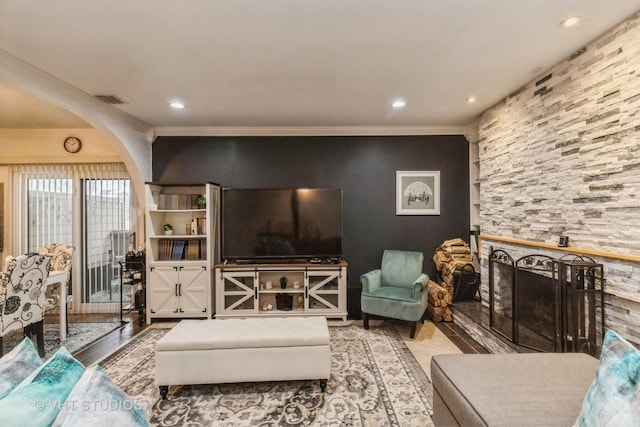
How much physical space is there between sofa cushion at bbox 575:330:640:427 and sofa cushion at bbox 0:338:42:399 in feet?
5.96

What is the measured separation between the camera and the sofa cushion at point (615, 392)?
959 millimetres

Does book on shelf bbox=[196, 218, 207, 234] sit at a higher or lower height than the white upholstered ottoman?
higher

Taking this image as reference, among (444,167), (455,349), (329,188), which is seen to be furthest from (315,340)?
(444,167)

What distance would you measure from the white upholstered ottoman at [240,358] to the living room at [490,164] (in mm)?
1983

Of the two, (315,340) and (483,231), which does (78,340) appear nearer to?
(315,340)

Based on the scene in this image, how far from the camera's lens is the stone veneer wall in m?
2.02

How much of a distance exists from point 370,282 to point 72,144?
4421 millimetres

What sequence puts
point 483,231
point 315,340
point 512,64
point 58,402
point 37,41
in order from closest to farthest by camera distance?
1. point 58,402
2. point 37,41
3. point 315,340
4. point 512,64
5. point 483,231

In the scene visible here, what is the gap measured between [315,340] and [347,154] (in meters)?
2.78

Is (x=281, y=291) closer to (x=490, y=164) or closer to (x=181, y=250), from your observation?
(x=181, y=250)

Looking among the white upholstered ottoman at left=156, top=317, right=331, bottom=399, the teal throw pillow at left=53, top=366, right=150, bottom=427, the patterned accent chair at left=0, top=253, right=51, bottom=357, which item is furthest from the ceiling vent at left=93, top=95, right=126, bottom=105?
the teal throw pillow at left=53, top=366, right=150, bottom=427

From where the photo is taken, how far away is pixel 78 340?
3.41 m

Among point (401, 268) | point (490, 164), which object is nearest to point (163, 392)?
point (401, 268)

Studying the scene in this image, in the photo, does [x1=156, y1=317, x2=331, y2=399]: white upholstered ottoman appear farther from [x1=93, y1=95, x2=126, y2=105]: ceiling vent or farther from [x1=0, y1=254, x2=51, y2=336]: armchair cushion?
[x1=93, y1=95, x2=126, y2=105]: ceiling vent
